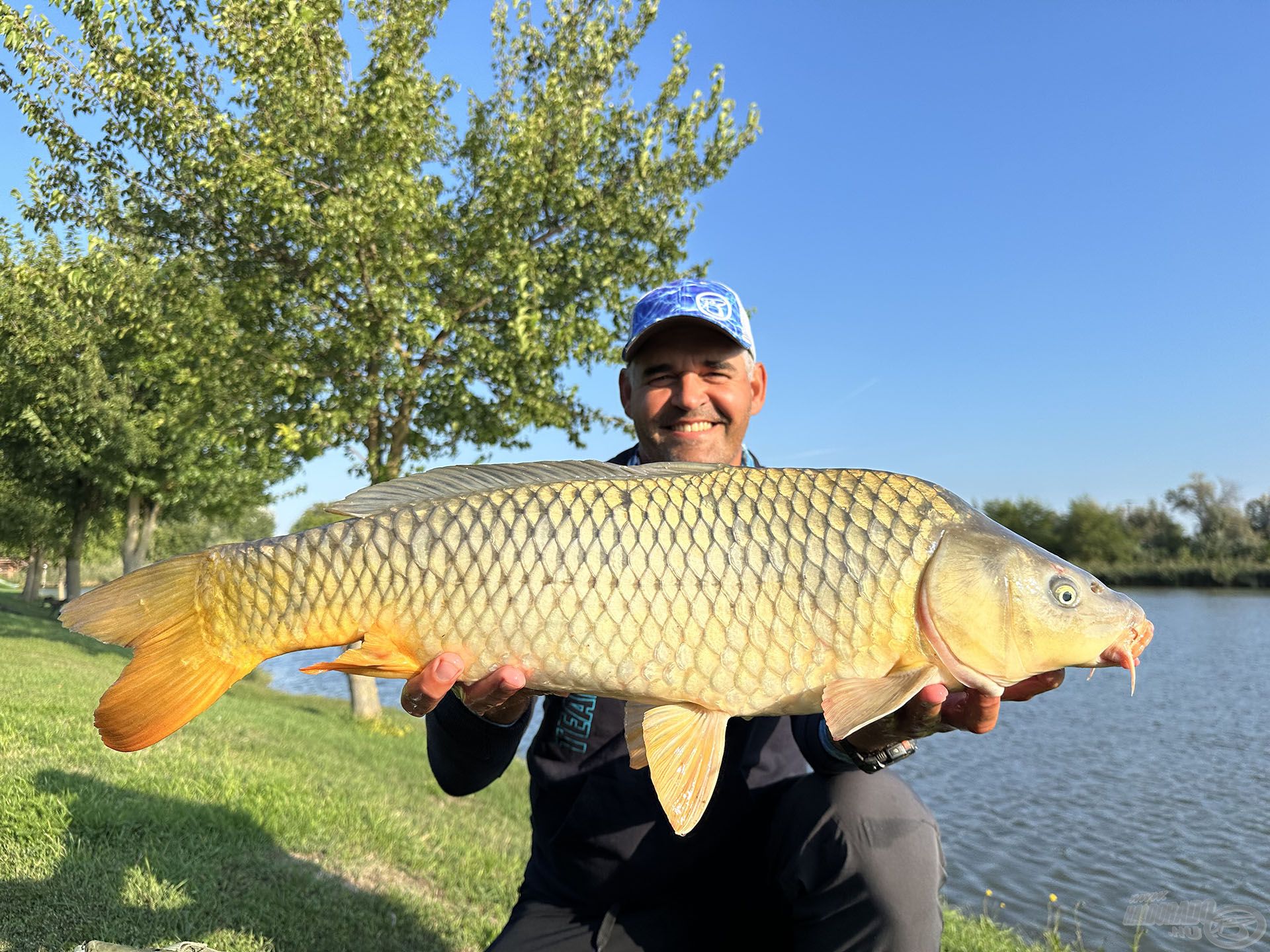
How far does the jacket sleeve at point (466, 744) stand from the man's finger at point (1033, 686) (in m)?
0.99

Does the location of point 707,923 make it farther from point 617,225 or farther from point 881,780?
point 617,225

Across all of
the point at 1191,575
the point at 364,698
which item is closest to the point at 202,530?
the point at 364,698

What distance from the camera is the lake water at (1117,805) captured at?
515cm

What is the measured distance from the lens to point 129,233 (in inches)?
302

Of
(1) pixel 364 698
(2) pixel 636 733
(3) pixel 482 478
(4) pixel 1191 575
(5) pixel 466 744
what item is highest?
(4) pixel 1191 575

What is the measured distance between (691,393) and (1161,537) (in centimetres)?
4775

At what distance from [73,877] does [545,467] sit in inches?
77.4

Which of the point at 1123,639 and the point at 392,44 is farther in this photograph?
the point at 392,44

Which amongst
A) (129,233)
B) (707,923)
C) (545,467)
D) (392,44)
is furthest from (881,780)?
(129,233)

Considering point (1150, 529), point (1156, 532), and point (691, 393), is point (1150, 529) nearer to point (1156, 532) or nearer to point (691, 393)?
point (1156, 532)

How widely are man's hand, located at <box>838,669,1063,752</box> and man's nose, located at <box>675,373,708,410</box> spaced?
1155 mm

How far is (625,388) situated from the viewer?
291cm

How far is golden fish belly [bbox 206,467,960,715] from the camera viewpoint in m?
1.45

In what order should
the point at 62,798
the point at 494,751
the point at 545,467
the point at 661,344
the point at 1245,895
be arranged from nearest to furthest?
the point at 545,467 → the point at 494,751 → the point at 661,344 → the point at 62,798 → the point at 1245,895
